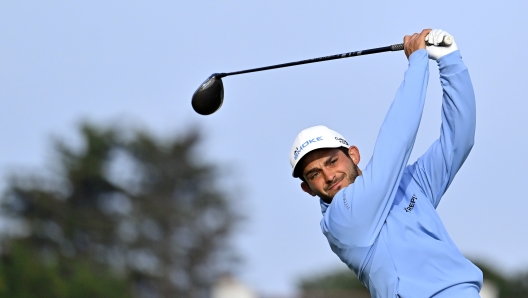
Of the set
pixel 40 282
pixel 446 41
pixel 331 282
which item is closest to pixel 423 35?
pixel 446 41

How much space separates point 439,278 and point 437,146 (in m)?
0.94

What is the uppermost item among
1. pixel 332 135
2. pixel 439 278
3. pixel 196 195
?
pixel 196 195

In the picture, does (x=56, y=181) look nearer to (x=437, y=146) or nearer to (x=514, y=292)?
(x=514, y=292)

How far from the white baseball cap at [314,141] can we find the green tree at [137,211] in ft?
187

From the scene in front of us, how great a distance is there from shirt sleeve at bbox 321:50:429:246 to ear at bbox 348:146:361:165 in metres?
0.52

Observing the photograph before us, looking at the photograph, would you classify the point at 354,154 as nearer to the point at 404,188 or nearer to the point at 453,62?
the point at 404,188

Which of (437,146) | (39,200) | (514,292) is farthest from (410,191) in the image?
(39,200)

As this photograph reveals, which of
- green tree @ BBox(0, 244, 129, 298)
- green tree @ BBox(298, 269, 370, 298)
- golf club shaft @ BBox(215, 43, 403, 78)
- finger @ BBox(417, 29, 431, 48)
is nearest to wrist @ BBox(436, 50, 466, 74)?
finger @ BBox(417, 29, 431, 48)

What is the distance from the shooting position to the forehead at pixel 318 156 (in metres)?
6.84

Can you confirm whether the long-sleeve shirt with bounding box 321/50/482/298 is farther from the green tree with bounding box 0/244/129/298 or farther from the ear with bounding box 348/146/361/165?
the green tree with bounding box 0/244/129/298

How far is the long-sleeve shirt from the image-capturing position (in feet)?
20.5

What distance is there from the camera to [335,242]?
22.0ft

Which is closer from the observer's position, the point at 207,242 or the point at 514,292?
the point at 514,292

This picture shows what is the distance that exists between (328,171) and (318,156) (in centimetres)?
12
